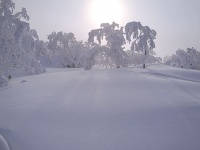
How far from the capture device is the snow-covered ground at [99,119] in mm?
5180

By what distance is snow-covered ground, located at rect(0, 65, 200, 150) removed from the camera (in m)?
5.18

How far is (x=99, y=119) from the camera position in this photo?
642 centimetres

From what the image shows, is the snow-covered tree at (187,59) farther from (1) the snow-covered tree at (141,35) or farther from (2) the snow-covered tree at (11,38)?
(2) the snow-covered tree at (11,38)

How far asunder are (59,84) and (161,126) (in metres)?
6.36

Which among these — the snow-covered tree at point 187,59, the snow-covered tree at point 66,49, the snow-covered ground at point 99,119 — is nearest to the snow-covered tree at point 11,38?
the snow-covered ground at point 99,119

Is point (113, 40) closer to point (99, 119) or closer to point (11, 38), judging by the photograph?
point (11, 38)

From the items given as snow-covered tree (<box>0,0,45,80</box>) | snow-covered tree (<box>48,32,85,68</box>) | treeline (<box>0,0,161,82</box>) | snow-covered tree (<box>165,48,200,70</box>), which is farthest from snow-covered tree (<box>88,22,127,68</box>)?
snow-covered tree (<box>165,48,200,70</box>)

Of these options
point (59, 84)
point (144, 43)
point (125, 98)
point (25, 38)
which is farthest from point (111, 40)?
point (125, 98)

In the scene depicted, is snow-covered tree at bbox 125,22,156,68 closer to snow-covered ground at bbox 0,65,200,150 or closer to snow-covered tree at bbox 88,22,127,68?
snow-covered tree at bbox 88,22,127,68

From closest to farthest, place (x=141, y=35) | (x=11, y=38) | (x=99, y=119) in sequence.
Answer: (x=99, y=119) → (x=11, y=38) → (x=141, y=35)

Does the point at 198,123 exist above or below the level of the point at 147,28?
below

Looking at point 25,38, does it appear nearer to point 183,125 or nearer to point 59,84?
point 59,84

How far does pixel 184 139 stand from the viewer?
205 inches

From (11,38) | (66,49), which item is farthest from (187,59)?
(11,38)
